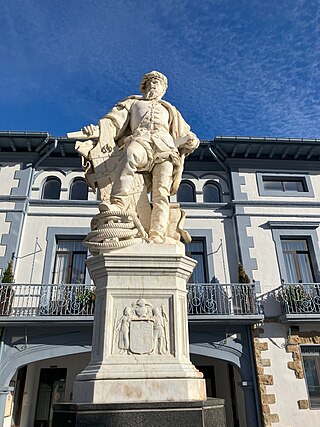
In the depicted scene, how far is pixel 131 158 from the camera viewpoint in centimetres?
395

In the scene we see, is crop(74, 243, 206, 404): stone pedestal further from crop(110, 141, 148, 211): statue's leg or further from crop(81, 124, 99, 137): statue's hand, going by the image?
crop(81, 124, 99, 137): statue's hand

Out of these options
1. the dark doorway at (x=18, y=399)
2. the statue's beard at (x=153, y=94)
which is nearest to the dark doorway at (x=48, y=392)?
the dark doorway at (x=18, y=399)

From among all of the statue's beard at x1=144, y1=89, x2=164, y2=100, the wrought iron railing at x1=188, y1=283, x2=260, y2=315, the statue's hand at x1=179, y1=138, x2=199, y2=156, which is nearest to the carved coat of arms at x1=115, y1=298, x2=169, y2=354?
the statue's hand at x1=179, y1=138, x2=199, y2=156

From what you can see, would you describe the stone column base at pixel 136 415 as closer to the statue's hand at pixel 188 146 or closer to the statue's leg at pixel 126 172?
the statue's leg at pixel 126 172

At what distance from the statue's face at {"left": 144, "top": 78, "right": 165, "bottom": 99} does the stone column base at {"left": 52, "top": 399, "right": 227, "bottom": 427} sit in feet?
12.4

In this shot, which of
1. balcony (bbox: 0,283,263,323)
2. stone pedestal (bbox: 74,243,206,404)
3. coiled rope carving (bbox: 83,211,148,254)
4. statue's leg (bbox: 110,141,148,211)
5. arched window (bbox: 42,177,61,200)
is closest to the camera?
stone pedestal (bbox: 74,243,206,404)

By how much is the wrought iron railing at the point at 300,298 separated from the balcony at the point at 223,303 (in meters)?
0.87

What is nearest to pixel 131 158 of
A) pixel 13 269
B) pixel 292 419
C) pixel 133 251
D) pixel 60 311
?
pixel 133 251

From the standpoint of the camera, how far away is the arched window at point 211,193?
13578 millimetres

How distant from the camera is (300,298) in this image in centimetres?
1118

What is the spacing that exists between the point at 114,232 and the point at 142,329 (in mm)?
971

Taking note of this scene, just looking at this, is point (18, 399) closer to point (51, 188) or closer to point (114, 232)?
point (51, 188)

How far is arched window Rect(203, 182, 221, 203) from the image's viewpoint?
13578 mm

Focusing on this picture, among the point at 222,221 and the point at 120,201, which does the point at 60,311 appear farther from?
the point at 120,201
